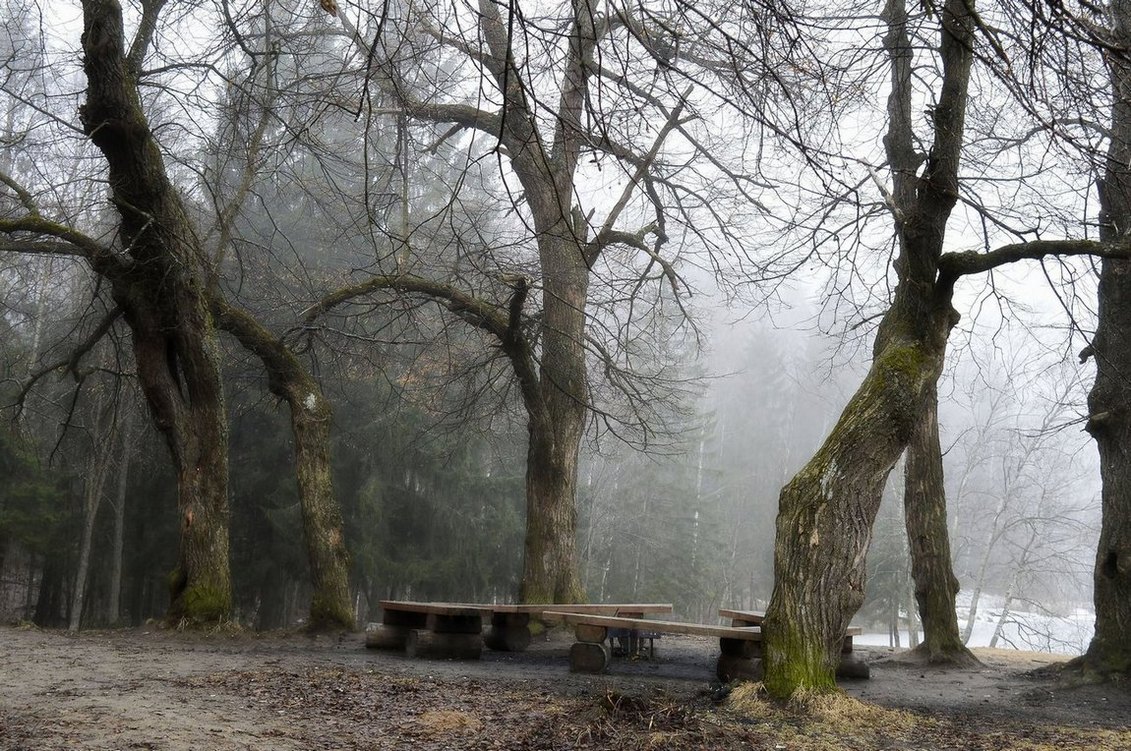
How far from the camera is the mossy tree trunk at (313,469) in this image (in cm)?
1052

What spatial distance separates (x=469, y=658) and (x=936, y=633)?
487cm

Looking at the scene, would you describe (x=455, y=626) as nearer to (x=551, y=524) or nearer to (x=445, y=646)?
(x=445, y=646)

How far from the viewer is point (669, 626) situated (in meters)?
6.94

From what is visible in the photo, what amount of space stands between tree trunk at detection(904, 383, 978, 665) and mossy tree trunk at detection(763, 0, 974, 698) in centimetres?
274

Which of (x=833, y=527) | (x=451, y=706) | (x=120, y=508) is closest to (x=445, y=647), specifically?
(x=451, y=706)

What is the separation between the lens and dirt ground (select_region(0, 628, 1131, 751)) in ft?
14.4

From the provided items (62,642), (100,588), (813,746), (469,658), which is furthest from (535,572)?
(100,588)

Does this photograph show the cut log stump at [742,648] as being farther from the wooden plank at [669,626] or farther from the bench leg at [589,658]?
the bench leg at [589,658]

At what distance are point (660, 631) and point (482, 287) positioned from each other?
17.2 feet

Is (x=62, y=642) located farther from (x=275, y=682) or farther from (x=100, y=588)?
(x=100, y=588)

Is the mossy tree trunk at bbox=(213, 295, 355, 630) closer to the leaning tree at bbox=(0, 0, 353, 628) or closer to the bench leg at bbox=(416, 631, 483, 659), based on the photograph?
the leaning tree at bbox=(0, 0, 353, 628)

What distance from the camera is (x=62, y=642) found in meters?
8.50

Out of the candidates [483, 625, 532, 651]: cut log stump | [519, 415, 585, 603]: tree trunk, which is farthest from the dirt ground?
[519, 415, 585, 603]: tree trunk

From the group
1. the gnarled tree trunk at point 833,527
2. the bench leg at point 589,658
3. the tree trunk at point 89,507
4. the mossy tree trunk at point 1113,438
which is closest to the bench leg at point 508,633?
the bench leg at point 589,658
